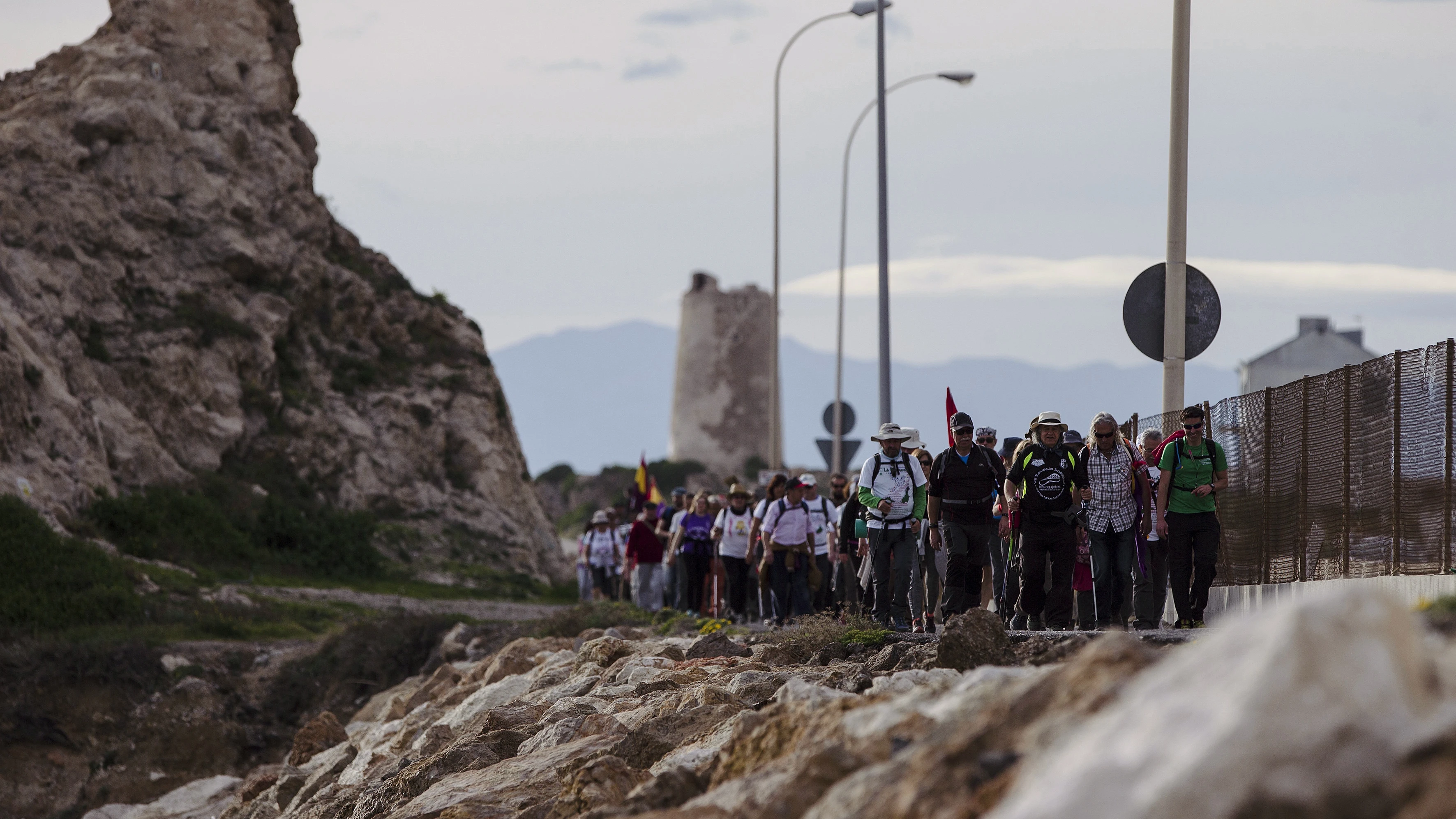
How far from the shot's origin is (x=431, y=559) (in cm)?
3834

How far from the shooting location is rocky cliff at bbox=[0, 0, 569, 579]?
34562 millimetres

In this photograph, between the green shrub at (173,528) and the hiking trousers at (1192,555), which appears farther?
the green shrub at (173,528)

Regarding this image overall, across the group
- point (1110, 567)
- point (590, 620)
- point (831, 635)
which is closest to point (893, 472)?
point (831, 635)

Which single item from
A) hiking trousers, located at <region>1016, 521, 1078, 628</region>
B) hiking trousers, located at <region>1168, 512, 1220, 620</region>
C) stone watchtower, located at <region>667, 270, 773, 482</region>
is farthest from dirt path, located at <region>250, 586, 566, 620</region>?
stone watchtower, located at <region>667, 270, 773, 482</region>

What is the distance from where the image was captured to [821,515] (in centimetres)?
1895

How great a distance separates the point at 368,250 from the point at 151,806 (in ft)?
100

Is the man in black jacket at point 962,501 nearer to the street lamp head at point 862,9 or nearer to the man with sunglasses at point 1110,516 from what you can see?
the man with sunglasses at point 1110,516

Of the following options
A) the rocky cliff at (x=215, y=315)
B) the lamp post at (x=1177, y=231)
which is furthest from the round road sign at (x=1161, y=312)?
the rocky cliff at (x=215, y=315)

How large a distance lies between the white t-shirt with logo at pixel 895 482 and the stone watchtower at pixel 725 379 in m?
56.5

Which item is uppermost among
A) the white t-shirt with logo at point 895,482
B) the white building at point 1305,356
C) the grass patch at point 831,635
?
the white building at point 1305,356

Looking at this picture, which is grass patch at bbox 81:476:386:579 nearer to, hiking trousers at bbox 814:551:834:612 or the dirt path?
the dirt path

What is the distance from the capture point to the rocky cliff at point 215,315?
1361 inches

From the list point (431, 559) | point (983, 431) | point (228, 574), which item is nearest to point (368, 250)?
point (431, 559)

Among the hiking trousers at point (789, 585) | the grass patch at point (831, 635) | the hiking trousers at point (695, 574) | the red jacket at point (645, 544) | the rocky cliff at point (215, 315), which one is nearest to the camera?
the grass patch at point (831, 635)
